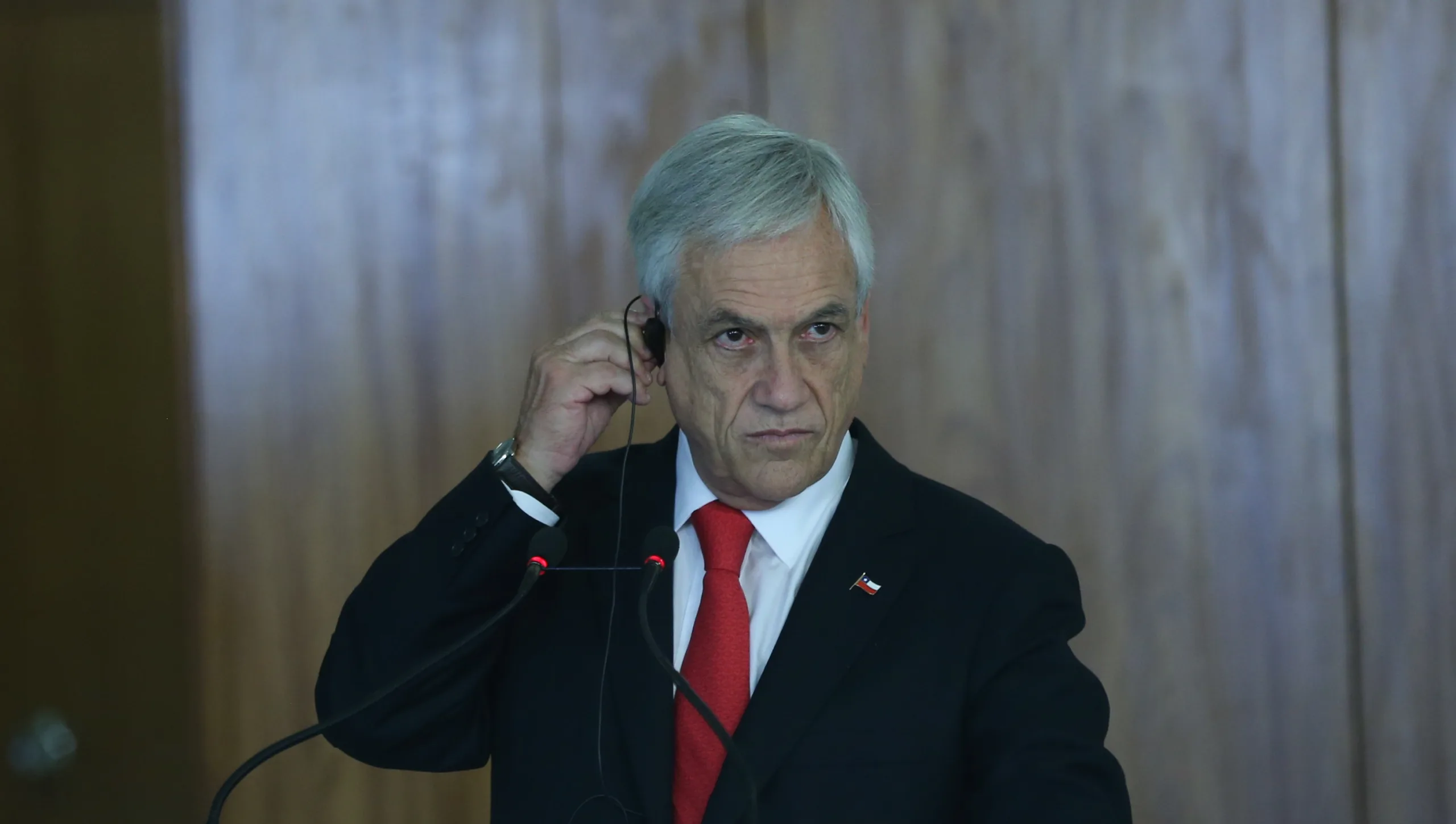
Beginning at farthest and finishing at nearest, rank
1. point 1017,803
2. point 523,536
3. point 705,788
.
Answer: point 523,536 → point 705,788 → point 1017,803

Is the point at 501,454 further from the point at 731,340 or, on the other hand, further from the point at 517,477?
the point at 731,340

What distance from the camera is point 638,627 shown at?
178 centimetres

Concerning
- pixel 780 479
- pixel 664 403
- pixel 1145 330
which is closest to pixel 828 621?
pixel 780 479

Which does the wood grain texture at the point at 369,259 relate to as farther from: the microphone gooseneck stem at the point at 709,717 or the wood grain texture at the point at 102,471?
the microphone gooseneck stem at the point at 709,717

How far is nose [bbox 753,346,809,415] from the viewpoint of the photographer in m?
1.74

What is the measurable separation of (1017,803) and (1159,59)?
6.08ft

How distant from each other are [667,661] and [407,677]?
0.86 ft

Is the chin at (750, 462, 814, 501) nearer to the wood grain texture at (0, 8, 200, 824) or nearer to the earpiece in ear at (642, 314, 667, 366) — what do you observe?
the earpiece in ear at (642, 314, 667, 366)

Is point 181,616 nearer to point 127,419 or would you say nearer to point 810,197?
point 127,419

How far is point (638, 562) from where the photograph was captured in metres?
1.86

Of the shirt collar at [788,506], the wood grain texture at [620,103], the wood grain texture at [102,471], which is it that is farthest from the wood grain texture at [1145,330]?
the wood grain texture at [102,471]

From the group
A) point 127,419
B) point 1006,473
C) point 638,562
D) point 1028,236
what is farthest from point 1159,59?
point 127,419

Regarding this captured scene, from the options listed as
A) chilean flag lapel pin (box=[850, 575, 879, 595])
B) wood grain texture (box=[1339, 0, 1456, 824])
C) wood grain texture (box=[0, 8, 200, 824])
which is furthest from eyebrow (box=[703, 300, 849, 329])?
wood grain texture (box=[0, 8, 200, 824])

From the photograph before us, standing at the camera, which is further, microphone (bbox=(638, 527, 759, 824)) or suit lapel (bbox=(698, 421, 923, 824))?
suit lapel (bbox=(698, 421, 923, 824))
